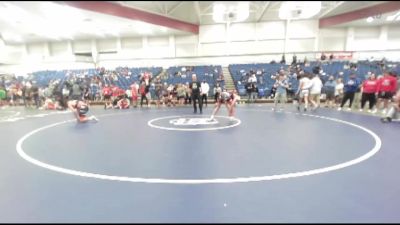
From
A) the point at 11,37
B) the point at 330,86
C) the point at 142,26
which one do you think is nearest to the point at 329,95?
the point at 330,86

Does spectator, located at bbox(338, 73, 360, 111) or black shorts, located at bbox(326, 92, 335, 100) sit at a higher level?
spectator, located at bbox(338, 73, 360, 111)

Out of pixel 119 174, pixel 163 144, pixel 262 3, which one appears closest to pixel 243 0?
pixel 262 3

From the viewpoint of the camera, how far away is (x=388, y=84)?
33.7 feet

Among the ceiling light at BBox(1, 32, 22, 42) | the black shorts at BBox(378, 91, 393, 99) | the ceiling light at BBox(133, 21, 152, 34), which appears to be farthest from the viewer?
the black shorts at BBox(378, 91, 393, 99)

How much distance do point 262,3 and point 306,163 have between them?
158 inches

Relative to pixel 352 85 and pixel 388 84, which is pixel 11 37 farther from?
pixel 352 85

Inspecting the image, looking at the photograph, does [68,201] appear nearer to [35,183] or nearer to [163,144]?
[35,183]

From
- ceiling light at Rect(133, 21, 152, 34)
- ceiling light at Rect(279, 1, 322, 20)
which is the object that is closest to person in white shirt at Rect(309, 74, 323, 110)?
ceiling light at Rect(133, 21, 152, 34)

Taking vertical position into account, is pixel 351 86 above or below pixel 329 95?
above

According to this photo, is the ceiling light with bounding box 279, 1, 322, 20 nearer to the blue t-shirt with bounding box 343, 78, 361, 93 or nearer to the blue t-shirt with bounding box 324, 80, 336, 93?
the blue t-shirt with bounding box 343, 78, 361, 93

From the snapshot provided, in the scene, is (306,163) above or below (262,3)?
below

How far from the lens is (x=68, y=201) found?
323 centimetres

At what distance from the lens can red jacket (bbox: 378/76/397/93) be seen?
10.2 meters

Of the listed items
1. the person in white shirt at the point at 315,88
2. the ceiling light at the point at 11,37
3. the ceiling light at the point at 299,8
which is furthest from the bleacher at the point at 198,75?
the ceiling light at the point at 299,8
